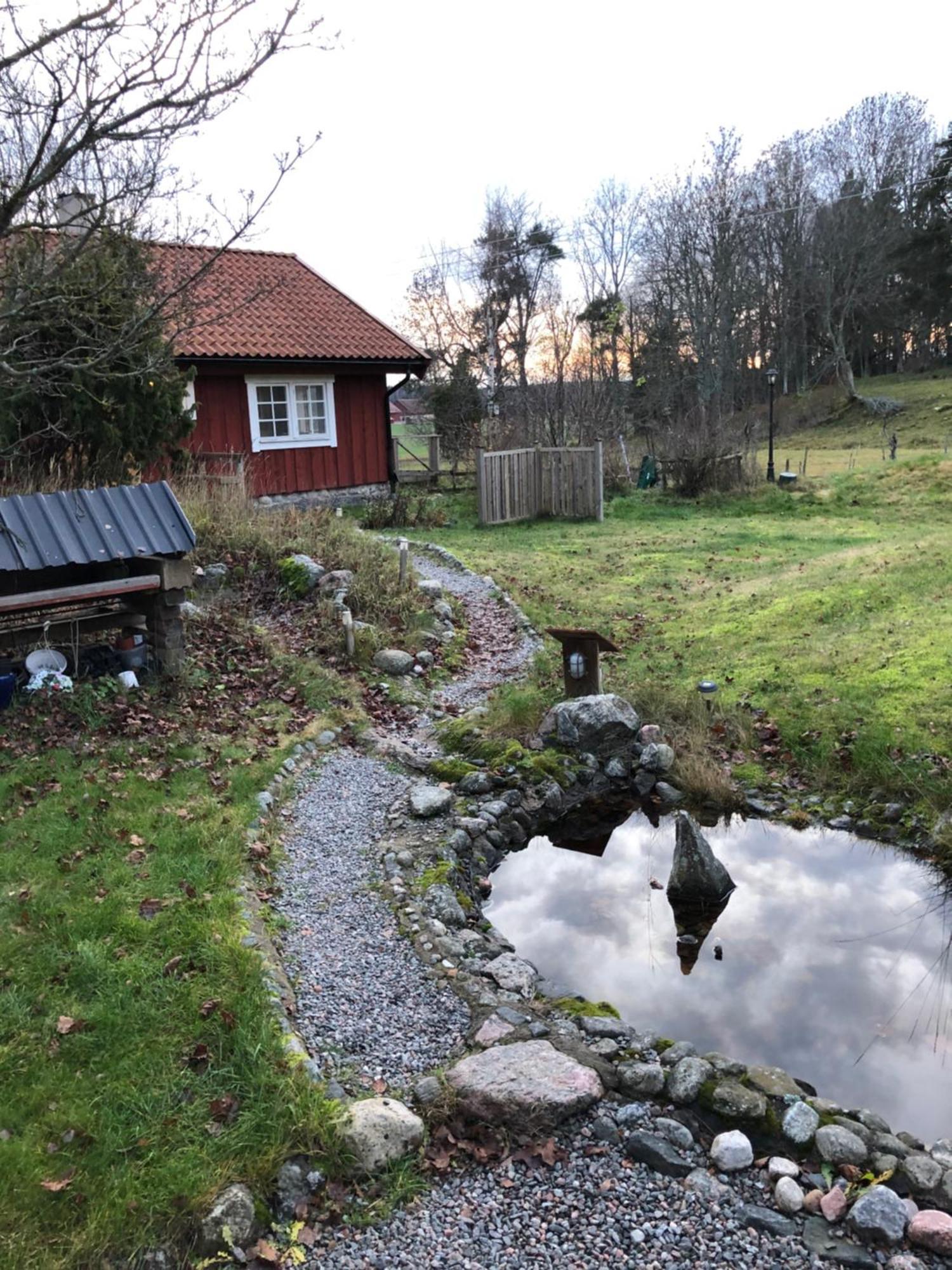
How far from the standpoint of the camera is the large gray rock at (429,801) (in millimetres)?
6520

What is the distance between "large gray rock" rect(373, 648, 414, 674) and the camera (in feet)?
→ 30.1

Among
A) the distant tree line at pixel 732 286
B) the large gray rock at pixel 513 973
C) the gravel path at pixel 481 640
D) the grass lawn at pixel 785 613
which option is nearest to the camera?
the large gray rock at pixel 513 973

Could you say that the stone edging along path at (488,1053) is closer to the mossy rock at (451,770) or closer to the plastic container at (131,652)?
the mossy rock at (451,770)

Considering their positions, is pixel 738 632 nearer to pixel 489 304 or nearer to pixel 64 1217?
pixel 64 1217

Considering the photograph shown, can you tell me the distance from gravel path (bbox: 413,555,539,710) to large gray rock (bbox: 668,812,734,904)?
296 centimetres

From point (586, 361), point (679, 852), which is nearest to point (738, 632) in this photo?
point (679, 852)

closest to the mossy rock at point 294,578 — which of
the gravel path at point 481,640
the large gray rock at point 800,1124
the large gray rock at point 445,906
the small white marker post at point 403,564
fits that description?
the small white marker post at point 403,564

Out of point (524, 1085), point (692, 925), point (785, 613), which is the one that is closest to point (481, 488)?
point (785, 613)

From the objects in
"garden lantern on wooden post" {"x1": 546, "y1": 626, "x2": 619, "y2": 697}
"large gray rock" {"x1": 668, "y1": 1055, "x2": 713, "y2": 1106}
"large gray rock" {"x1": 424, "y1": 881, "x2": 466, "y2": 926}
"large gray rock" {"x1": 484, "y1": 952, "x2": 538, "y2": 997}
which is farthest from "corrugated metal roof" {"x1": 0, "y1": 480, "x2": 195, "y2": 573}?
"large gray rock" {"x1": 668, "y1": 1055, "x2": 713, "y2": 1106}

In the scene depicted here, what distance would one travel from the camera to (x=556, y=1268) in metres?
3.03

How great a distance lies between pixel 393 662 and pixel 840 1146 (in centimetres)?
630

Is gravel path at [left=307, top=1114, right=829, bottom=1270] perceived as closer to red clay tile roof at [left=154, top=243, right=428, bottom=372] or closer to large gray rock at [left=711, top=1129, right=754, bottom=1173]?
large gray rock at [left=711, top=1129, right=754, bottom=1173]

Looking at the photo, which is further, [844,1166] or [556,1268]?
[844,1166]

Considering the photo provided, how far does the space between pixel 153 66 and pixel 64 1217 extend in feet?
16.5
